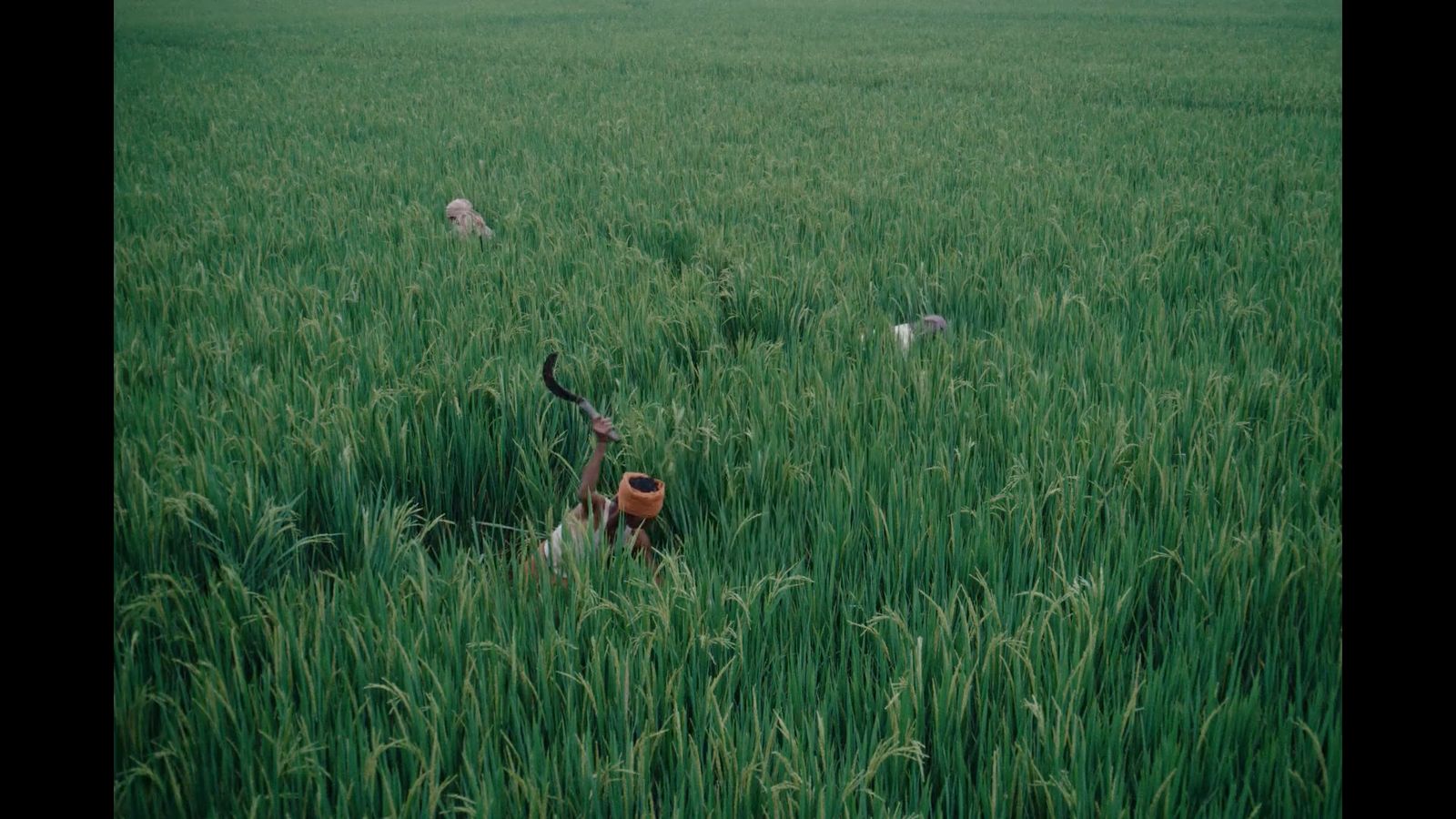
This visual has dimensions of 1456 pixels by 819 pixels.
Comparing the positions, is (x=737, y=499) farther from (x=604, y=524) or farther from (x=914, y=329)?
(x=914, y=329)

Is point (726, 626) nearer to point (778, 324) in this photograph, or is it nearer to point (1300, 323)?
point (778, 324)

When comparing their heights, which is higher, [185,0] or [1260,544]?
[185,0]

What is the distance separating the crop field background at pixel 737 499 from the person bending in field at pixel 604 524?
0.05 meters

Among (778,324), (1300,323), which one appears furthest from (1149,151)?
(778,324)

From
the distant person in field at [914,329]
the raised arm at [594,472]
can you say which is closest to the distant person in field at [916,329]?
the distant person in field at [914,329]

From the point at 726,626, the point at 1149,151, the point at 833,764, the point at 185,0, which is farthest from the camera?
the point at 185,0

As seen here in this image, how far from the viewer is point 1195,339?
253cm

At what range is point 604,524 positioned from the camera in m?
1.50

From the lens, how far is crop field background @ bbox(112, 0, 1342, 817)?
1.06m

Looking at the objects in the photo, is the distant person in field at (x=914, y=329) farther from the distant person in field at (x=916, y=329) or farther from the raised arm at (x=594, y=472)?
the raised arm at (x=594, y=472)

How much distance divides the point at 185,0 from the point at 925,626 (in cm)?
2303

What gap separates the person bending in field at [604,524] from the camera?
1453 mm

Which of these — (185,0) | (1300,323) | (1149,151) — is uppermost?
(185,0)

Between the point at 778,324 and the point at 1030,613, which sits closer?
the point at 1030,613
